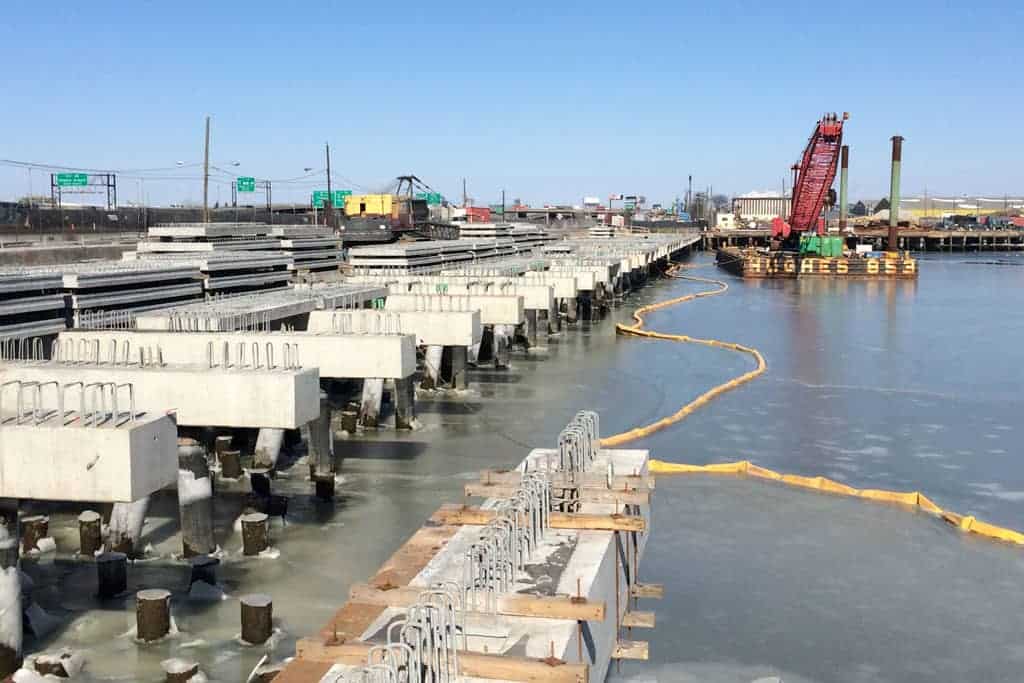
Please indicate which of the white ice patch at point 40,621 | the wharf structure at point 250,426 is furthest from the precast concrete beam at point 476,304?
the white ice patch at point 40,621

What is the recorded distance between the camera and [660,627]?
11797 mm

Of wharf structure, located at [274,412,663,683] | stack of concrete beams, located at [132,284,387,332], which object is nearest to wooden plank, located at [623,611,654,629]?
wharf structure, located at [274,412,663,683]

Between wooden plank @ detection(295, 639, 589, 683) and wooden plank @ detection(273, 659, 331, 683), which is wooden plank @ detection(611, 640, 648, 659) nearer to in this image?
wooden plank @ detection(295, 639, 589, 683)

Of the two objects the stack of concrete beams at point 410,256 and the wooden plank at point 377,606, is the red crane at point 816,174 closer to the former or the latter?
the stack of concrete beams at point 410,256

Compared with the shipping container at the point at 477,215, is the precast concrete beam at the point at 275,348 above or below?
below

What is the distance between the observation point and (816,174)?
320 feet

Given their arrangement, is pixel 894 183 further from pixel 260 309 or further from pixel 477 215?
pixel 260 309

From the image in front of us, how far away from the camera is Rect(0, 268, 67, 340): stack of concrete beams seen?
1889cm

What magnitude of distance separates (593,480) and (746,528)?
216 inches

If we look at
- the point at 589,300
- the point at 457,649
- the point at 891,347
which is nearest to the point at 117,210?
the point at 589,300

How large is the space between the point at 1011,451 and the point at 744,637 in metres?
12.8

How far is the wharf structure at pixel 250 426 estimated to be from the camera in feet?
28.3

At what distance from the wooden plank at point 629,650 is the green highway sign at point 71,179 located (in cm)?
6315

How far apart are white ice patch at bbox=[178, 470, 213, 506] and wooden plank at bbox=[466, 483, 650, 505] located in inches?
220
